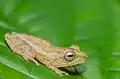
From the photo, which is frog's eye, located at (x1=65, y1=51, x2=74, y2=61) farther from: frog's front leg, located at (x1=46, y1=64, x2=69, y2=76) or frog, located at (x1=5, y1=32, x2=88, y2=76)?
frog's front leg, located at (x1=46, y1=64, x2=69, y2=76)

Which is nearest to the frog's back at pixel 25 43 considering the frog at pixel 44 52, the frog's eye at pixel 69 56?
the frog at pixel 44 52

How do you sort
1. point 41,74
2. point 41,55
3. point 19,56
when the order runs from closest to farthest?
point 41,74 < point 19,56 < point 41,55

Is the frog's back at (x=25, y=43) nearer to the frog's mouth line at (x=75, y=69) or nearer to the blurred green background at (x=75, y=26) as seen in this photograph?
the blurred green background at (x=75, y=26)

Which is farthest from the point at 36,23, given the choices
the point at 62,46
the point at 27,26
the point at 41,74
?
the point at 41,74

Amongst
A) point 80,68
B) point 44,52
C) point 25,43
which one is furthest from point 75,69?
point 25,43

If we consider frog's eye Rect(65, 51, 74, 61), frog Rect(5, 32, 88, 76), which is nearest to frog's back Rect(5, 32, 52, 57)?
frog Rect(5, 32, 88, 76)

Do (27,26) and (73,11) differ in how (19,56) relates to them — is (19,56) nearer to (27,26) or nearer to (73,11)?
(27,26)
